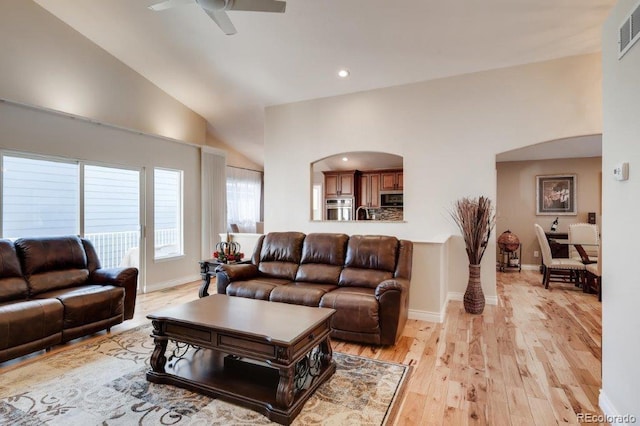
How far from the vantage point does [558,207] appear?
702 centimetres

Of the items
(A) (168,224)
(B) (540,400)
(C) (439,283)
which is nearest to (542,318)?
(C) (439,283)

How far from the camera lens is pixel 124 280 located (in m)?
3.62

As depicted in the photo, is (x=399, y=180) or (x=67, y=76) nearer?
(x=67, y=76)

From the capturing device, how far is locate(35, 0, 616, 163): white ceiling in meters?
3.38

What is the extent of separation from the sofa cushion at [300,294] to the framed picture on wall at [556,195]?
5.95m

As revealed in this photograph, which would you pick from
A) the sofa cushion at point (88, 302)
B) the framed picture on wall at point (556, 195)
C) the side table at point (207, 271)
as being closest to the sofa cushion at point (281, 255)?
the side table at point (207, 271)

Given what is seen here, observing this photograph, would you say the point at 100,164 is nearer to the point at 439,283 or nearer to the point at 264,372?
the point at 264,372

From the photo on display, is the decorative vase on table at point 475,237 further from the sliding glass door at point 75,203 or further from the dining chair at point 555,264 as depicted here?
the sliding glass door at point 75,203

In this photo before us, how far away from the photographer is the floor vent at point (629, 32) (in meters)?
1.71

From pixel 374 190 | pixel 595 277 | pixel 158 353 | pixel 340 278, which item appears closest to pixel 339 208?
pixel 374 190

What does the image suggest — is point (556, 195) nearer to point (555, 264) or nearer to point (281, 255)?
point (555, 264)

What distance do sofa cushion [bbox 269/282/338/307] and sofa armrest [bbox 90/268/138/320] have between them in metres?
1.62

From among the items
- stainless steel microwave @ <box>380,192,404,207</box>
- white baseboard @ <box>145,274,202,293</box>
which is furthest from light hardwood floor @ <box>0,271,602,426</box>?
stainless steel microwave @ <box>380,192,404,207</box>

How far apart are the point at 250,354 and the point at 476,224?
10.6 feet
